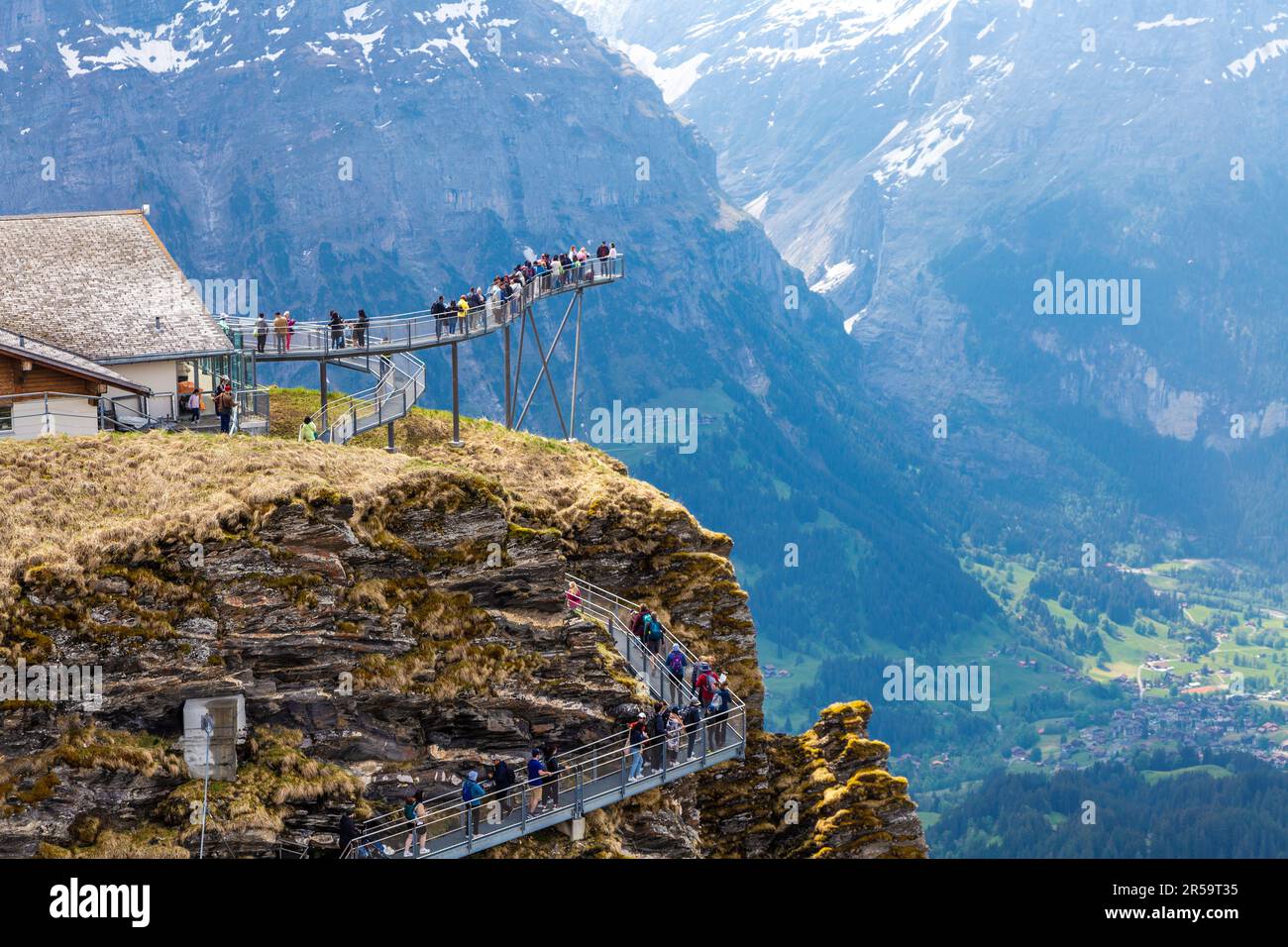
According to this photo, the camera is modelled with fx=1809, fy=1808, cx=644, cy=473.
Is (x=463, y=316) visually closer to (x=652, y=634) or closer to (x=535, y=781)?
(x=652, y=634)

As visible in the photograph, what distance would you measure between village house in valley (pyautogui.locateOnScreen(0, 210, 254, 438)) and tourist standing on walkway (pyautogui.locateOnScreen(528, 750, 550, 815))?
25084mm

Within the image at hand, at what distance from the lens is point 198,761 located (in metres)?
58.3

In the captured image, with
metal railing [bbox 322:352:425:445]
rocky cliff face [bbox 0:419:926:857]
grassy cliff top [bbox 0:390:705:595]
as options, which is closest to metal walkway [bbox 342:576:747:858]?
rocky cliff face [bbox 0:419:926:857]

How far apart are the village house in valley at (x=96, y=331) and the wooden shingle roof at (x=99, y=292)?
1.7 inches


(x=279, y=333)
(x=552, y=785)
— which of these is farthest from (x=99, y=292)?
(x=552, y=785)

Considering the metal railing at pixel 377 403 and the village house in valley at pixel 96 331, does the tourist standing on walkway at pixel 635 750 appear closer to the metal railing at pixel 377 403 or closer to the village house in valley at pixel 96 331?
the metal railing at pixel 377 403

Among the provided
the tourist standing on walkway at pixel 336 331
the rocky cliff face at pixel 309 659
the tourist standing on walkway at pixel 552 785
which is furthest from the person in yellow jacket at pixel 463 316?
the tourist standing on walkway at pixel 552 785

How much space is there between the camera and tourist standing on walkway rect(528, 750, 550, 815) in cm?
6122

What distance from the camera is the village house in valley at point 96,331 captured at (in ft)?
238

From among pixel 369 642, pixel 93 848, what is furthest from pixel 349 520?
pixel 93 848

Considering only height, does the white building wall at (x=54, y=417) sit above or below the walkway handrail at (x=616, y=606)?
above

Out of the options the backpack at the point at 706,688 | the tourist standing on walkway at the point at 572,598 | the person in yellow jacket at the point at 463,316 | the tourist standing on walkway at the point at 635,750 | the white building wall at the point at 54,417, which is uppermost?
the person in yellow jacket at the point at 463,316

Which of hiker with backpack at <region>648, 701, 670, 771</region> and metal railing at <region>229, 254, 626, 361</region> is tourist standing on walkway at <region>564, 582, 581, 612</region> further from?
metal railing at <region>229, 254, 626, 361</region>
